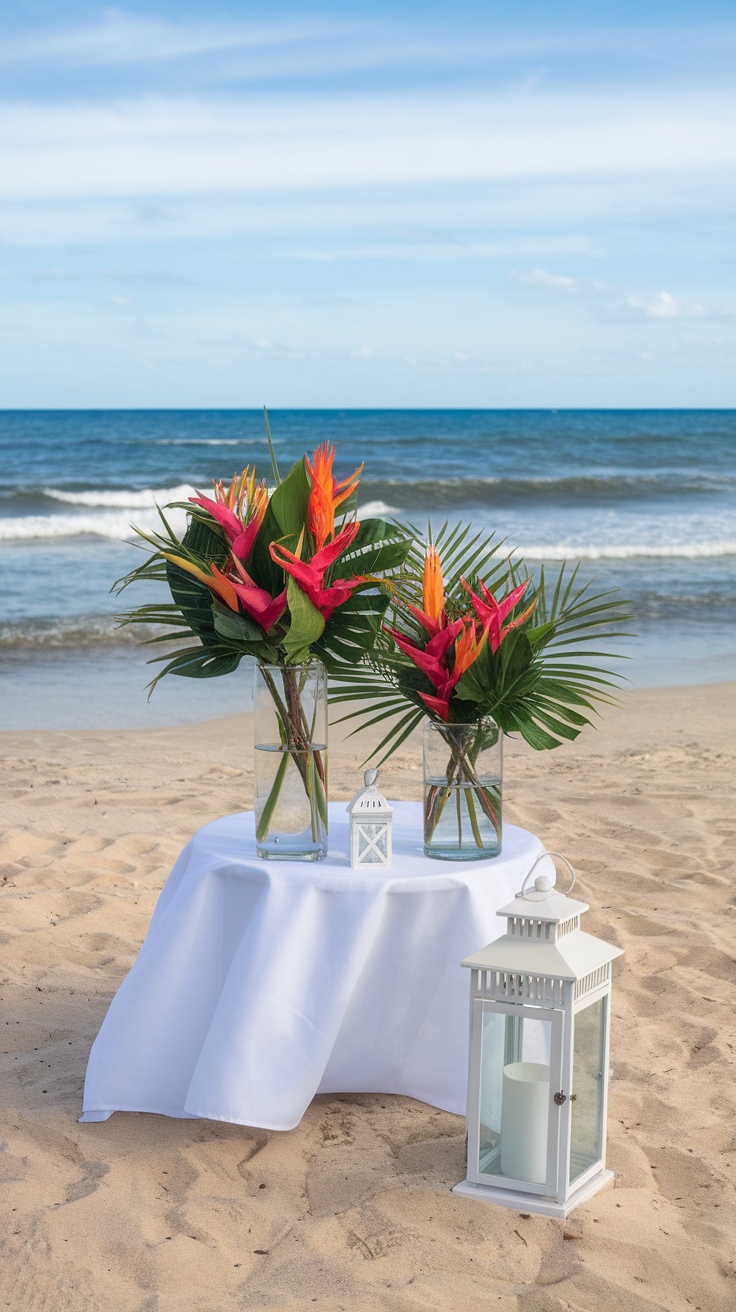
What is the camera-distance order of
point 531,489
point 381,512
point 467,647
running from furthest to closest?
point 531,489, point 381,512, point 467,647

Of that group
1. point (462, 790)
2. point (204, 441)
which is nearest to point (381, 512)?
point (204, 441)

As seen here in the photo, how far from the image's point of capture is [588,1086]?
8.23 ft

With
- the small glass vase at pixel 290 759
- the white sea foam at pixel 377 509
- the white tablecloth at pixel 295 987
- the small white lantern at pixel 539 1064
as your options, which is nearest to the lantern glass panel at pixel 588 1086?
the small white lantern at pixel 539 1064

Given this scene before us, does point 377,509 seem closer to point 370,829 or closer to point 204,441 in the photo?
point 204,441

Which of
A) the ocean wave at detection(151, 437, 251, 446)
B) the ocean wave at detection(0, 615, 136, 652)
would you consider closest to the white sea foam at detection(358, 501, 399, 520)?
the ocean wave at detection(0, 615, 136, 652)

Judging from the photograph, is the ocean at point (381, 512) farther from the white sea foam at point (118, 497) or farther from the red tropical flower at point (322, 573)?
the red tropical flower at point (322, 573)

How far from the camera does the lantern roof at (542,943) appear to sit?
2369 millimetres

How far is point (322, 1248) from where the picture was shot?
2.35 metres

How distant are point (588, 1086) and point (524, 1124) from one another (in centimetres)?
Answer: 15

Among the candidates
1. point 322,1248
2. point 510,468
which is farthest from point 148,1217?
point 510,468

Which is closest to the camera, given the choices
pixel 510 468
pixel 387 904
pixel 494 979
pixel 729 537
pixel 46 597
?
pixel 494 979

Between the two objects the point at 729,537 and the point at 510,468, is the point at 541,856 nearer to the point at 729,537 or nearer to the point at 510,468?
the point at 729,537

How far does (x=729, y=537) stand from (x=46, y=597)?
9.39 m

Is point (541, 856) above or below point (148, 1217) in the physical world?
above
